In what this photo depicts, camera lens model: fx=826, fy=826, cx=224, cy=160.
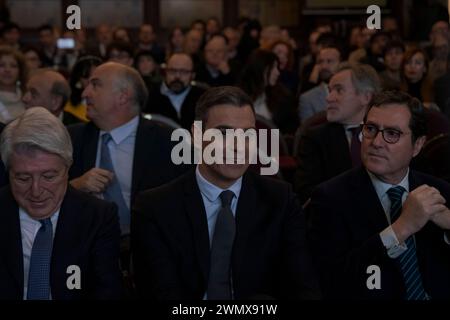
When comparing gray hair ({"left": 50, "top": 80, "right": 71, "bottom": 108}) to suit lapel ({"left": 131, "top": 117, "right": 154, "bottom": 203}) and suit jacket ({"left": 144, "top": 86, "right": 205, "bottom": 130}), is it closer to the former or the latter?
suit lapel ({"left": 131, "top": 117, "right": 154, "bottom": 203})

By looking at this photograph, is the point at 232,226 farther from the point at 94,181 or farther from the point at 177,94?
the point at 177,94

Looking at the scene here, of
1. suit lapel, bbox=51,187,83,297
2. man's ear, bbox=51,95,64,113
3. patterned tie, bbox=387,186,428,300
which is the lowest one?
patterned tie, bbox=387,186,428,300

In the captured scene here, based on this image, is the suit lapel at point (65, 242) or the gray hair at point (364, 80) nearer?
the suit lapel at point (65, 242)

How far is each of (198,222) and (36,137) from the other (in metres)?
0.54

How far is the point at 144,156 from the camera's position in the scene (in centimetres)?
355

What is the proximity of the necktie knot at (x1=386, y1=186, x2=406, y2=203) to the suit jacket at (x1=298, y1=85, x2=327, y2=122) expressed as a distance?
2.96 m

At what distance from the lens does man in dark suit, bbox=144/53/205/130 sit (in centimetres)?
580

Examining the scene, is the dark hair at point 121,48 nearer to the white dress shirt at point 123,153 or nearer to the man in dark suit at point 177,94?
the man in dark suit at point 177,94

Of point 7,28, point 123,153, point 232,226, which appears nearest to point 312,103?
point 123,153

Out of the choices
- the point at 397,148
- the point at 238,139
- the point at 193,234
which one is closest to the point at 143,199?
the point at 193,234

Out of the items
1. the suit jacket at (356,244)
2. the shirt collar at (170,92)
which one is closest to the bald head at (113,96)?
the suit jacket at (356,244)

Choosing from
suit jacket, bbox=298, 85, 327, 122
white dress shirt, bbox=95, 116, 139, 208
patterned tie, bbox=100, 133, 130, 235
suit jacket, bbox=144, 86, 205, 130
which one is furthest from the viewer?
suit jacket, bbox=144, 86, 205, 130

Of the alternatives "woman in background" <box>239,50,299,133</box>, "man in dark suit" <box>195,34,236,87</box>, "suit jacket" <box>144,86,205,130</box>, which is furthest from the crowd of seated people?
"man in dark suit" <box>195,34,236,87</box>

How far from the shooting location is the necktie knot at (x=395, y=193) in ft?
8.33
